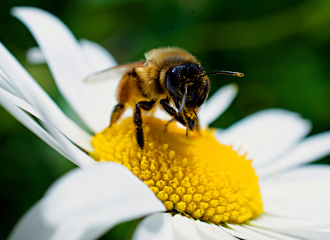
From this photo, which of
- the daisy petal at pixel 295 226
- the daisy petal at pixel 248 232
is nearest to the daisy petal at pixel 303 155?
the daisy petal at pixel 295 226

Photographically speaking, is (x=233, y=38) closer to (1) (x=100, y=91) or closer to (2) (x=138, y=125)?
(1) (x=100, y=91)

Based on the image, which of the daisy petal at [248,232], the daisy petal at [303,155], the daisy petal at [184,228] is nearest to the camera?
the daisy petal at [184,228]

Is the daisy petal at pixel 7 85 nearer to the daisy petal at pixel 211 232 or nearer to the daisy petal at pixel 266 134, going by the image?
the daisy petal at pixel 211 232

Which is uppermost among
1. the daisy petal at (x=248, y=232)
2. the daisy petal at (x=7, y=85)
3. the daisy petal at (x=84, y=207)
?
the daisy petal at (x=7, y=85)

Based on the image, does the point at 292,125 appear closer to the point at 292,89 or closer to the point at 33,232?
the point at 292,89

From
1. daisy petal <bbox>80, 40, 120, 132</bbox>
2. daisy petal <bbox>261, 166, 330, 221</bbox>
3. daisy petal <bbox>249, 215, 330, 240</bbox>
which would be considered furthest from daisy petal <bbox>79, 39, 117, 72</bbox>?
daisy petal <bbox>249, 215, 330, 240</bbox>

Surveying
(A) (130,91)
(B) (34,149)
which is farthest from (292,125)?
(B) (34,149)

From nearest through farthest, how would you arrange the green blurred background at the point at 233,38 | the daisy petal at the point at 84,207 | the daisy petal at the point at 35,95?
the daisy petal at the point at 84,207
the daisy petal at the point at 35,95
the green blurred background at the point at 233,38

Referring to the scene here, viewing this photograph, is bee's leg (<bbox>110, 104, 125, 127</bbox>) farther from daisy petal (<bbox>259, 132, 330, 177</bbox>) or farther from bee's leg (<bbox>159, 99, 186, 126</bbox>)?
daisy petal (<bbox>259, 132, 330, 177</bbox>)
